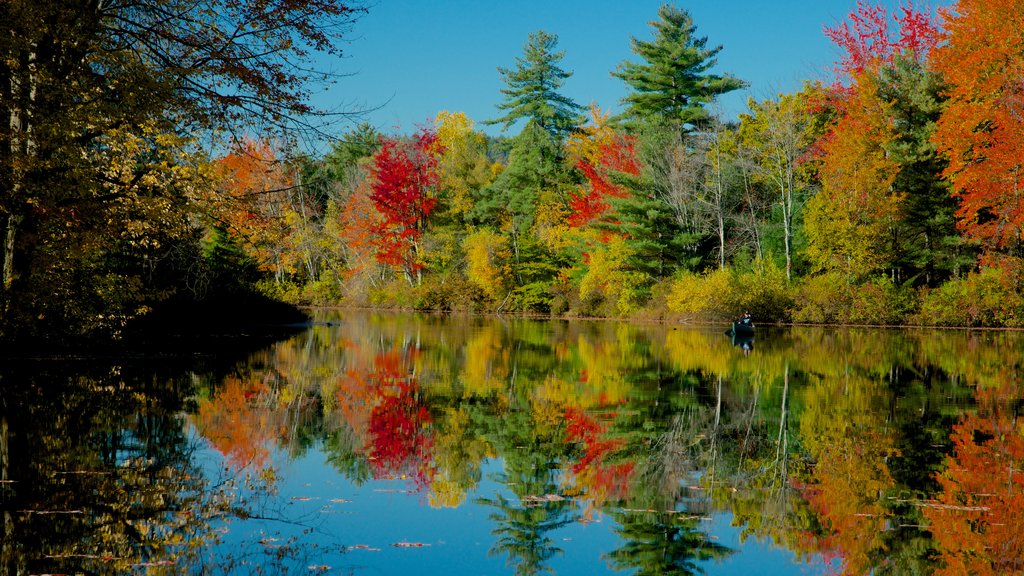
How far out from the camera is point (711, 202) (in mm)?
42562

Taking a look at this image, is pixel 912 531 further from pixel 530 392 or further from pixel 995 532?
pixel 530 392

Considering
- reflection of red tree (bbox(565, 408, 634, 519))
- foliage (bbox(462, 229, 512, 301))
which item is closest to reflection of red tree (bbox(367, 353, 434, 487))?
reflection of red tree (bbox(565, 408, 634, 519))

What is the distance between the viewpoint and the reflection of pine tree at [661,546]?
5910mm

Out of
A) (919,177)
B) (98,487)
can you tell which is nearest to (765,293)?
(919,177)

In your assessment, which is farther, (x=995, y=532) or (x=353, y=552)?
(x=995, y=532)

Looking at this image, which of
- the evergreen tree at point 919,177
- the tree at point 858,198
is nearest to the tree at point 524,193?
the tree at point 858,198

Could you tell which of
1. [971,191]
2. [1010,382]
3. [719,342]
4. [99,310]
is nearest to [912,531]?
[1010,382]

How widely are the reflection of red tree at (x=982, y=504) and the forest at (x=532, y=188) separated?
8.54 metres

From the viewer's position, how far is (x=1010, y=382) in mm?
15977

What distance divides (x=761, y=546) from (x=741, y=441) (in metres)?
4.04

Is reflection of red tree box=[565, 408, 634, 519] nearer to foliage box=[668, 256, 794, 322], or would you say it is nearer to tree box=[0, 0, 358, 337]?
tree box=[0, 0, 358, 337]

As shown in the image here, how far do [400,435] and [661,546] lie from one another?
4817 millimetres

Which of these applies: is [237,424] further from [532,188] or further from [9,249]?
[532,188]

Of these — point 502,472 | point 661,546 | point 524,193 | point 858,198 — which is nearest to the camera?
point 661,546
